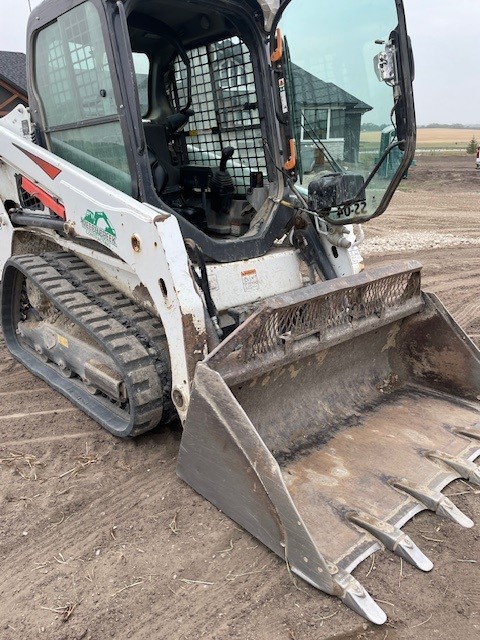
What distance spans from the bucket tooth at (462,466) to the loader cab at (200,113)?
1.36 m

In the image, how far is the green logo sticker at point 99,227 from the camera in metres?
3.01

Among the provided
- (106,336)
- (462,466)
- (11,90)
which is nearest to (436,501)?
(462,466)

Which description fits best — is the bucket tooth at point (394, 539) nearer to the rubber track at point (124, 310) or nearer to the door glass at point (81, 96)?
the rubber track at point (124, 310)

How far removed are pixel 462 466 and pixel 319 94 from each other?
2.19m

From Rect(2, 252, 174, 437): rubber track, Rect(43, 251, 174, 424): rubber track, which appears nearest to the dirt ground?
Rect(2, 252, 174, 437): rubber track

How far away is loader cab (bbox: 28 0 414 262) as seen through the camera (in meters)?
3.06

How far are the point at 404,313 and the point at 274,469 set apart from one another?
150 centimetres

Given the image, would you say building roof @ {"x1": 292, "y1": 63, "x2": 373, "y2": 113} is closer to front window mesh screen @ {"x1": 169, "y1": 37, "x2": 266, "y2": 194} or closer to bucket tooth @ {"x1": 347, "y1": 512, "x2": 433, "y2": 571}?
front window mesh screen @ {"x1": 169, "y1": 37, "x2": 266, "y2": 194}

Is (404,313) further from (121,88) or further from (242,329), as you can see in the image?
(121,88)

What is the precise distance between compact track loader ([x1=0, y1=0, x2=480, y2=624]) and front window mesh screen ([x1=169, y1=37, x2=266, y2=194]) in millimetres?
14

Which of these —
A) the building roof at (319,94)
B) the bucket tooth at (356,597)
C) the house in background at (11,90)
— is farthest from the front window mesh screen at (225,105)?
the house in background at (11,90)

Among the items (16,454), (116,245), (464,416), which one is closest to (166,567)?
(16,454)

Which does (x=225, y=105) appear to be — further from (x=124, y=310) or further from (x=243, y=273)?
(x=124, y=310)

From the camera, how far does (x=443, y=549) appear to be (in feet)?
7.61
